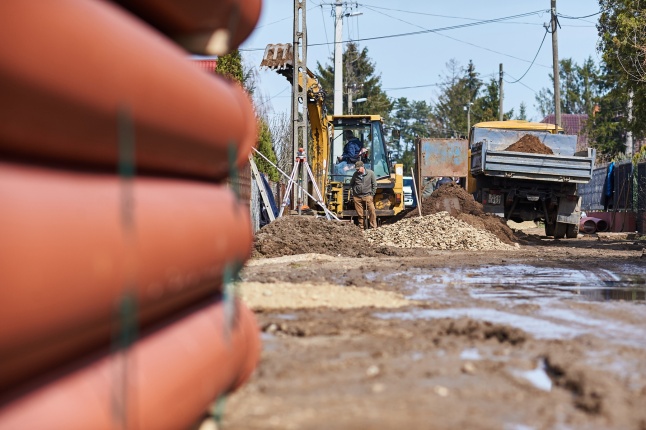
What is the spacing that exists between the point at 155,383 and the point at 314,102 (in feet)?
65.9

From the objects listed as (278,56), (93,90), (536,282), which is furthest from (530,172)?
(93,90)

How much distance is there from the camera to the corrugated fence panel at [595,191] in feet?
105

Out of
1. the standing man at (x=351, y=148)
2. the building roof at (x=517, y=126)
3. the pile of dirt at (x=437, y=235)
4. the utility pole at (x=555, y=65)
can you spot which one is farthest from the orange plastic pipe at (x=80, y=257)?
the utility pole at (x=555, y=65)

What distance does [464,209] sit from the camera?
2277cm

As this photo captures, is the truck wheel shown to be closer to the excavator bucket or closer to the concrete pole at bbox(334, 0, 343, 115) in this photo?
the excavator bucket

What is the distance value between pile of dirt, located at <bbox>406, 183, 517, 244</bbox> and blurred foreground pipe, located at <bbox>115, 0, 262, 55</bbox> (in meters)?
17.0

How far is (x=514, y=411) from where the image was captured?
370cm

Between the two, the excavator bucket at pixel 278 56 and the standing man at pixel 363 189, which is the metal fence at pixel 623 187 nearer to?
the standing man at pixel 363 189

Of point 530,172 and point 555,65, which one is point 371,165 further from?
point 555,65

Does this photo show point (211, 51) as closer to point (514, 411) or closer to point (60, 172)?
point (60, 172)

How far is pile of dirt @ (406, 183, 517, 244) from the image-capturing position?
2111 centimetres

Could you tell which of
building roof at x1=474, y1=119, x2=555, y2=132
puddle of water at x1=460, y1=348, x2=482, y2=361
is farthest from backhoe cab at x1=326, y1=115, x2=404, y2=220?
puddle of water at x1=460, y1=348, x2=482, y2=361

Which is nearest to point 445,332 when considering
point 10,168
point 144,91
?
point 144,91

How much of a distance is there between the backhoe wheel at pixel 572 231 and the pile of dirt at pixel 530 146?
7.16 feet
